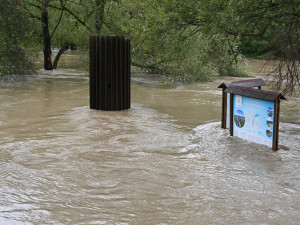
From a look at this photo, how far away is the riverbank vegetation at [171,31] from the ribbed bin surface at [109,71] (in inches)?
33.1

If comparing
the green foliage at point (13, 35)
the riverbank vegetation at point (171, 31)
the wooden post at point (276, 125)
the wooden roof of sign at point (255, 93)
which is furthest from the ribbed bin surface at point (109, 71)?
the green foliage at point (13, 35)

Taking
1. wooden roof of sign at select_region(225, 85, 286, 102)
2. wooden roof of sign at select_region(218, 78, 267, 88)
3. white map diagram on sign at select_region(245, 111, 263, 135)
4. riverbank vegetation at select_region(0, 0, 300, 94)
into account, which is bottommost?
white map diagram on sign at select_region(245, 111, 263, 135)

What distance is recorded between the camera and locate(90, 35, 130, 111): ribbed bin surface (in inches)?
536

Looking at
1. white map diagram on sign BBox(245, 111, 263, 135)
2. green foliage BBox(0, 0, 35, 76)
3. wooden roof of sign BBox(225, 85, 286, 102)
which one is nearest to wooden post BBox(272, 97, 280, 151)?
wooden roof of sign BBox(225, 85, 286, 102)

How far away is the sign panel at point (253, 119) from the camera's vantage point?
9773 millimetres

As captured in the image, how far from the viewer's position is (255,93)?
33.0ft

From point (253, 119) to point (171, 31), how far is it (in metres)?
5.02

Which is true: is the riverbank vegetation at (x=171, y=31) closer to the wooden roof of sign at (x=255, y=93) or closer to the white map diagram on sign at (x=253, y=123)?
the wooden roof of sign at (x=255, y=93)

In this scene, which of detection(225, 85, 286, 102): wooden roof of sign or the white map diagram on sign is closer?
detection(225, 85, 286, 102): wooden roof of sign

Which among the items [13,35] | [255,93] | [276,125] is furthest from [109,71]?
[13,35]

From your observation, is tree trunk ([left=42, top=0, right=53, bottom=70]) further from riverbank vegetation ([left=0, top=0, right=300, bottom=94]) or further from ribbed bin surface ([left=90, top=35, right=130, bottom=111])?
A: ribbed bin surface ([left=90, top=35, right=130, bottom=111])

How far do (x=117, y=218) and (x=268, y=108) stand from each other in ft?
15.8

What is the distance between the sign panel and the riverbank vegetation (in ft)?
3.84

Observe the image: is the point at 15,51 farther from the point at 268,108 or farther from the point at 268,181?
the point at 268,181
